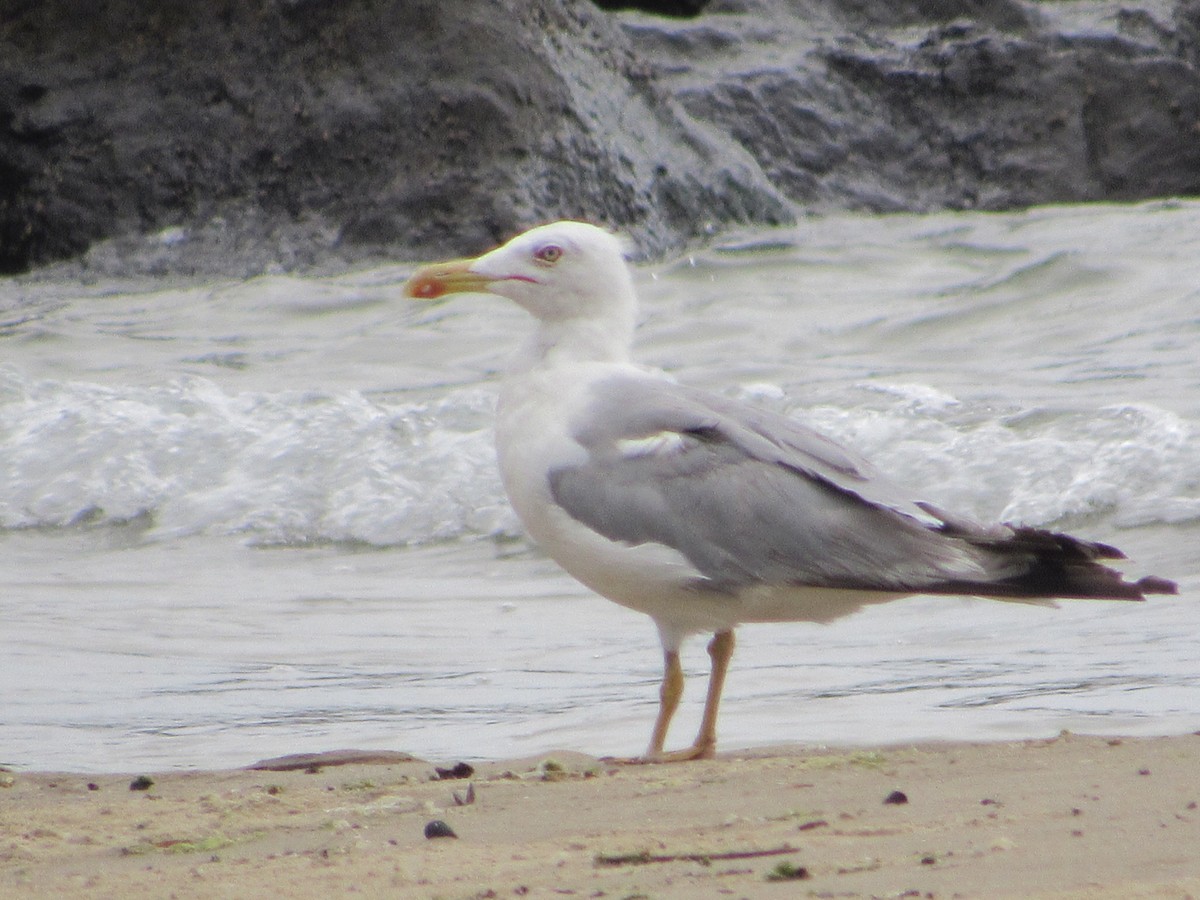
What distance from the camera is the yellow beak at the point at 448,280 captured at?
14.9 ft

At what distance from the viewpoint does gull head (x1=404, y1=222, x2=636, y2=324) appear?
452 centimetres

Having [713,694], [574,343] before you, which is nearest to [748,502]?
[713,694]

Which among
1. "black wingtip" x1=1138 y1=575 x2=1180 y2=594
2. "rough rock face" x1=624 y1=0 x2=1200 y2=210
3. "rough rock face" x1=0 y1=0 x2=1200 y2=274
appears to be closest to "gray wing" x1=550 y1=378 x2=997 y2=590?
"black wingtip" x1=1138 y1=575 x2=1180 y2=594

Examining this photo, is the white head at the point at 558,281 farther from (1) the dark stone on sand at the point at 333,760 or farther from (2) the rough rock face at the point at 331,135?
(2) the rough rock face at the point at 331,135

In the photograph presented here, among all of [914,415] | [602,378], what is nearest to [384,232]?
[914,415]

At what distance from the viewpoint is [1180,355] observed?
8547mm

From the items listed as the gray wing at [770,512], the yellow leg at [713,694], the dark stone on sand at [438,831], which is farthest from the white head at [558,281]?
the dark stone on sand at [438,831]

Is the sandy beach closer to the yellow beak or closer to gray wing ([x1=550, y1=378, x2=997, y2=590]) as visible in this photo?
gray wing ([x1=550, y1=378, x2=997, y2=590])

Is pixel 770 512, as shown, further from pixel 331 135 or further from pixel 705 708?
pixel 331 135

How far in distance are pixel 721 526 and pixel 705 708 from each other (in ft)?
1.34

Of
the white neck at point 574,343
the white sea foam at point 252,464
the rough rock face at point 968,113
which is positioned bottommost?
the white sea foam at point 252,464

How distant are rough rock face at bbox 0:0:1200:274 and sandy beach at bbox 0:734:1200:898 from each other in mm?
6516

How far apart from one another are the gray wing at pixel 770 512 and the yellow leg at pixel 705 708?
0.87 ft

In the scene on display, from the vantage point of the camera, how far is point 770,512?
12.9 ft
